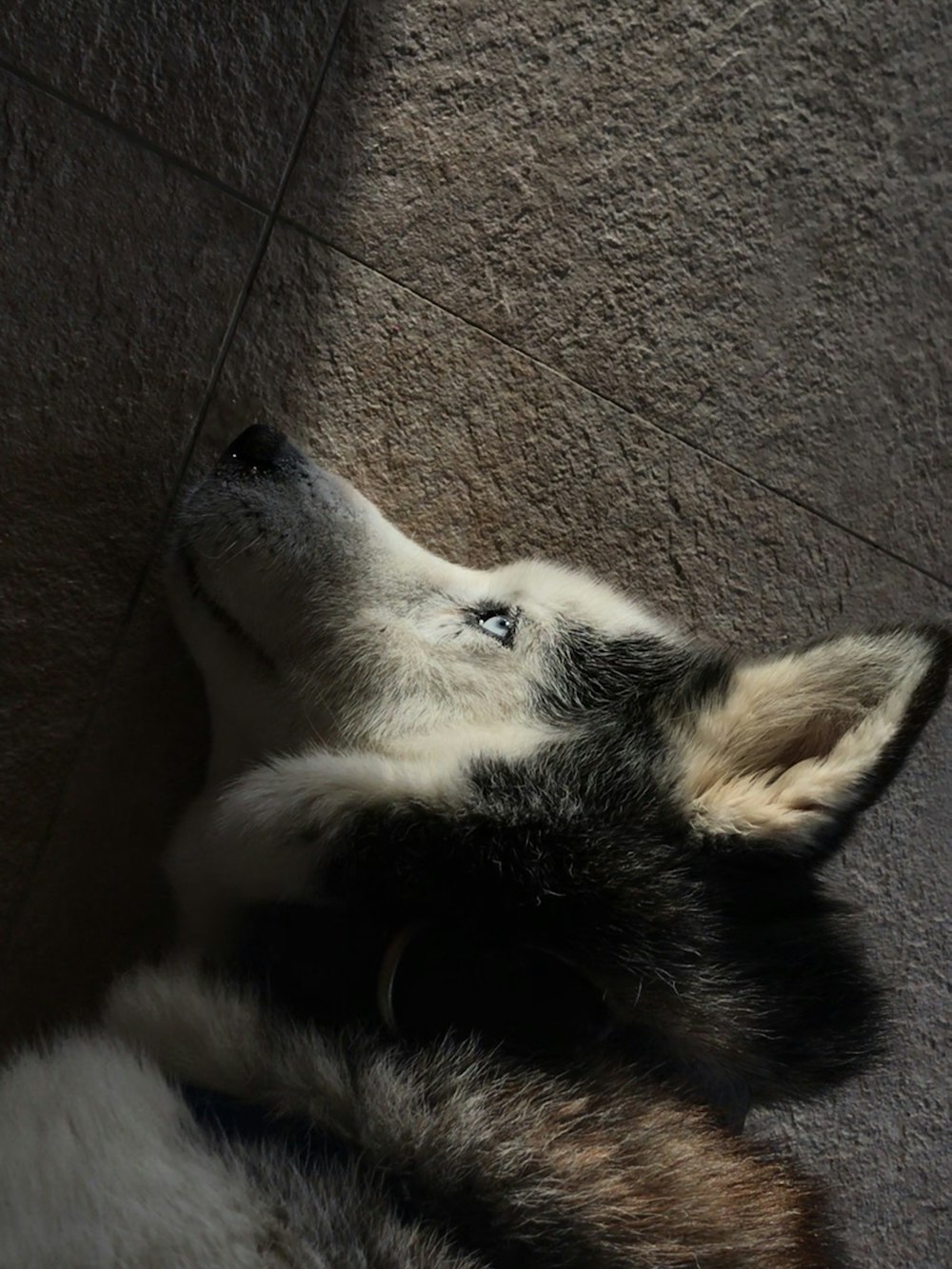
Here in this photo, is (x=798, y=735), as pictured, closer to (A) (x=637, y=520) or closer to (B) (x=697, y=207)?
(A) (x=637, y=520)

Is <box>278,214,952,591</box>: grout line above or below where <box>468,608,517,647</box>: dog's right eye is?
above

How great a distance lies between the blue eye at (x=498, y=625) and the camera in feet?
6.42

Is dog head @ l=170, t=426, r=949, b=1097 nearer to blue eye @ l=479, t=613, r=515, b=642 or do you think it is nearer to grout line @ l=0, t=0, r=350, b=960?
blue eye @ l=479, t=613, r=515, b=642

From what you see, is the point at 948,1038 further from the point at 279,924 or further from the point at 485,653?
the point at 279,924

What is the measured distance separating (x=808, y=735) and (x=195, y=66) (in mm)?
1735

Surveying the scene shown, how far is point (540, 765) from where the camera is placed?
5.71 ft

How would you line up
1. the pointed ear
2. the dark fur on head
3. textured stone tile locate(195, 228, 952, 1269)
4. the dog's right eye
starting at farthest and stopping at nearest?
textured stone tile locate(195, 228, 952, 1269) → the dog's right eye → the pointed ear → the dark fur on head

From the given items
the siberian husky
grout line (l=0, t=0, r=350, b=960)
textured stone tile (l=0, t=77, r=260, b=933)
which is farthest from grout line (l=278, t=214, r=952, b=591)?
the siberian husky

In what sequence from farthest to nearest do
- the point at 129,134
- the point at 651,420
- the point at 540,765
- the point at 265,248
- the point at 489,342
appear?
1. the point at 651,420
2. the point at 489,342
3. the point at 265,248
4. the point at 129,134
5. the point at 540,765

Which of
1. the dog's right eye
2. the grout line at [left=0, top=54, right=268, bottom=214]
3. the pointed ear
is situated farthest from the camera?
the grout line at [left=0, top=54, right=268, bottom=214]

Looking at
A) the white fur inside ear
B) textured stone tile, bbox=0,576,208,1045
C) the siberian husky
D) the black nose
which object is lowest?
textured stone tile, bbox=0,576,208,1045

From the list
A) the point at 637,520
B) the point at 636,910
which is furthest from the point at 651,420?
the point at 636,910

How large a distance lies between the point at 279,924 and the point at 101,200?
1.43 meters

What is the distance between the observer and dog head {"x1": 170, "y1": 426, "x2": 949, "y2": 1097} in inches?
62.9
